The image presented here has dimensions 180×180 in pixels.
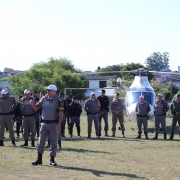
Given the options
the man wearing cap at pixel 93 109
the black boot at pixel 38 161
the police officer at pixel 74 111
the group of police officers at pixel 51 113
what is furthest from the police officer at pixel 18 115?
the black boot at pixel 38 161

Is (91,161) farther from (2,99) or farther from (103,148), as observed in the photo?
(2,99)

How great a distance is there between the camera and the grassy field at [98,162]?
952cm

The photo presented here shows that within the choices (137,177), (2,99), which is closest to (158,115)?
(2,99)

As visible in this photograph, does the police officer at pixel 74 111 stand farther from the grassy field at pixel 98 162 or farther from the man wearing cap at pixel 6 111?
the man wearing cap at pixel 6 111

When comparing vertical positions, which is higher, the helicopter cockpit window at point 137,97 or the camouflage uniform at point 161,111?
the helicopter cockpit window at point 137,97

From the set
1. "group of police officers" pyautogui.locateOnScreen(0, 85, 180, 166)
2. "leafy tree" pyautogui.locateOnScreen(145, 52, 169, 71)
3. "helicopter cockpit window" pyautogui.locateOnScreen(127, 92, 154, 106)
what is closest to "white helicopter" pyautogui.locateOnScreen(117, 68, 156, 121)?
"helicopter cockpit window" pyautogui.locateOnScreen(127, 92, 154, 106)

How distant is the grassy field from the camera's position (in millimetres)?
9523

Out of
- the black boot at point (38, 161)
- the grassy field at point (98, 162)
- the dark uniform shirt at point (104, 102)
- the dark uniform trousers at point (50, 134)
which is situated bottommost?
the grassy field at point (98, 162)

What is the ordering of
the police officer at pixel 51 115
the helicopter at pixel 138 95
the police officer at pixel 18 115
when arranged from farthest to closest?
the helicopter at pixel 138 95 < the police officer at pixel 18 115 < the police officer at pixel 51 115

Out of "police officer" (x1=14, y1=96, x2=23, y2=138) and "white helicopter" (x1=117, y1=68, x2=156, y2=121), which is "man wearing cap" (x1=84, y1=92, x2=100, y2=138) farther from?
"white helicopter" (x1=117, y1=68, x2=156, y2=121)

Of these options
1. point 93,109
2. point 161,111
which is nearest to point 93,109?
point 93,109

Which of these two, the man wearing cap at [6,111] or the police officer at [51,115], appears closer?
the police officer at [51,115]

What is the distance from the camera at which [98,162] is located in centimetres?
1141

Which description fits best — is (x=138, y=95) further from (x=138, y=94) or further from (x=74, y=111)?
(x=74, y=111)
